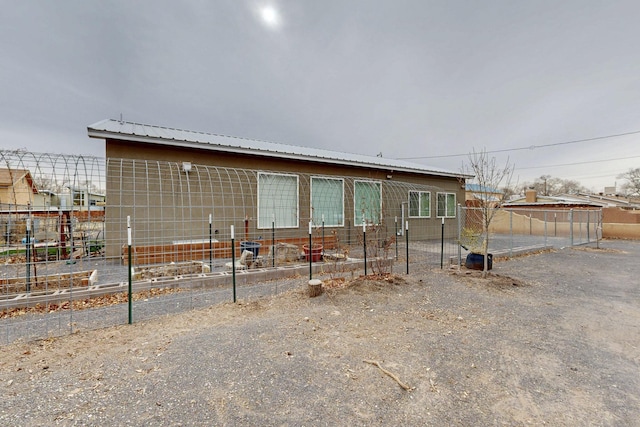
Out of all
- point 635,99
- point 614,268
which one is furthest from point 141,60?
point 635,99

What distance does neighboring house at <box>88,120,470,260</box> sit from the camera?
20.9 feet

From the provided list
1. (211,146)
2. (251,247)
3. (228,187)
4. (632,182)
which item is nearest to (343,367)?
(251,247)

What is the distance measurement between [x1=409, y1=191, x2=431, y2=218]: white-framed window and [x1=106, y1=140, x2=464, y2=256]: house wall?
3337 mm

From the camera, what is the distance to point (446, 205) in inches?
491

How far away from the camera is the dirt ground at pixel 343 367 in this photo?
1906 mm

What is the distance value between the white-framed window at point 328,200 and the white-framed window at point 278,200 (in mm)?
716

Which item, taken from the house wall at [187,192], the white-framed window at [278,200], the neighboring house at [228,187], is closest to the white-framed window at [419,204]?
the neighboring house at [228,187]

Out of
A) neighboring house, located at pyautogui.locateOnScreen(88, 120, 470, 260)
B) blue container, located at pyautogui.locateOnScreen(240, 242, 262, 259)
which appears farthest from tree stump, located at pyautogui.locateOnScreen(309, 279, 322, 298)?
blue container, located at pyautogui.locateOnScreen(240, 242, 262, 259)

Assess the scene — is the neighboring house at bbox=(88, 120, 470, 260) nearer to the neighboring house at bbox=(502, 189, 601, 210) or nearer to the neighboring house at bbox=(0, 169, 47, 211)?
the neighboring house at bbox=(0, 169, 47, 211)

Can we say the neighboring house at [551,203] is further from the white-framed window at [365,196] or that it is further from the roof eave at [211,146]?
the roof eave at [211,146]

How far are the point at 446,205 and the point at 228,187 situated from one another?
9.68m

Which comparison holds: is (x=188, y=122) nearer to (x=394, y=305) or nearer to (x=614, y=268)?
(x=394, y=305)

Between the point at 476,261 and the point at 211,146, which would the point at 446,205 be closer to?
the point at 476,261

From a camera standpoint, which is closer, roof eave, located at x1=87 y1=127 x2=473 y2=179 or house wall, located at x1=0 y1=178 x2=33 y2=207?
house wall, located at x1=0 y1=178 x2=33 y2=207
